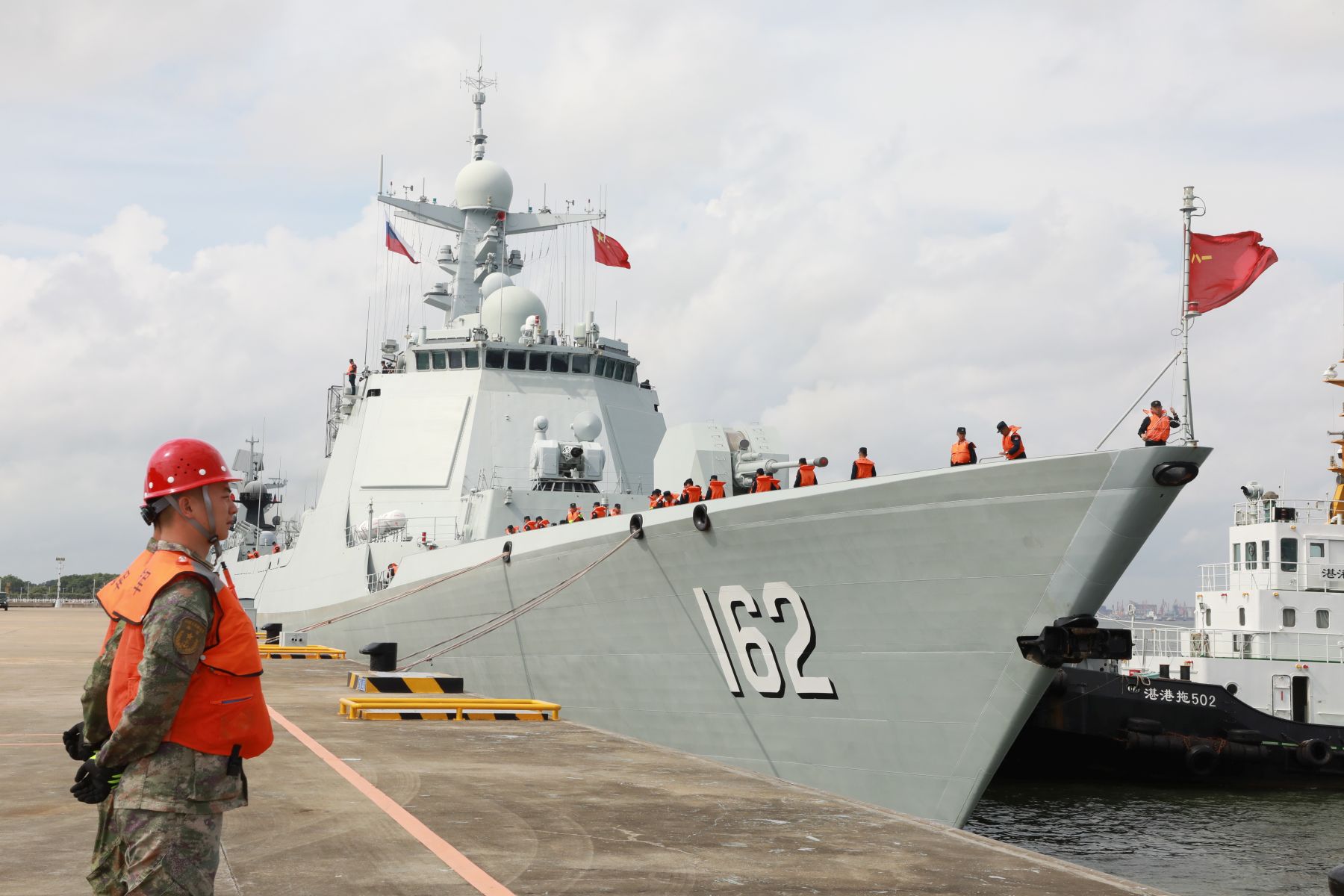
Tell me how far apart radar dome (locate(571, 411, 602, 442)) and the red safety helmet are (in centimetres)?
1505

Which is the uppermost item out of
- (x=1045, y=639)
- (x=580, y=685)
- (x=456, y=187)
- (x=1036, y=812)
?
(x=456, y=187)

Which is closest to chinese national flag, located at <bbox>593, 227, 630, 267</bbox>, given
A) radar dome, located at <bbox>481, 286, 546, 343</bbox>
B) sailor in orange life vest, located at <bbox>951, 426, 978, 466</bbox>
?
radar dome, located at <bbox>481, 286, 546, 343</bbox>

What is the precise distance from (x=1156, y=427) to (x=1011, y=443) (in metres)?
1.06

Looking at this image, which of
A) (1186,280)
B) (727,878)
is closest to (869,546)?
(1186,280)

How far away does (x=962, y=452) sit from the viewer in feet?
31.8

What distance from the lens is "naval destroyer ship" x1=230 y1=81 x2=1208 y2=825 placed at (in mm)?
9070

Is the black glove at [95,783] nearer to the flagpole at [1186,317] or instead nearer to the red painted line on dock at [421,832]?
the red painted line on dock at [421,832]

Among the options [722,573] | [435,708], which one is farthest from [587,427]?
[435,708]

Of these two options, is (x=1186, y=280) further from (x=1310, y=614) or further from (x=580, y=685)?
(x=1310, y=614)

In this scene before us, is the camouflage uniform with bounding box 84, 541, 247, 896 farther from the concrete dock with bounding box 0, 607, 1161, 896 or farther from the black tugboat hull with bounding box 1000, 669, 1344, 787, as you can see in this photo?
the black tugboat hull with bounding box 1000, 669, 1344, 787

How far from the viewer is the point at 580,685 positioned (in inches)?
513

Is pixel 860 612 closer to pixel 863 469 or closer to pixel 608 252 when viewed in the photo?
pixel 863 469

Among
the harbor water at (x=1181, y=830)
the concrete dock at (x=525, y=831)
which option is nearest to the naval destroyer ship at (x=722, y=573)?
the concrete dock at (x=525, y=831)

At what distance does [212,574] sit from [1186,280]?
→ 28.5 feet
